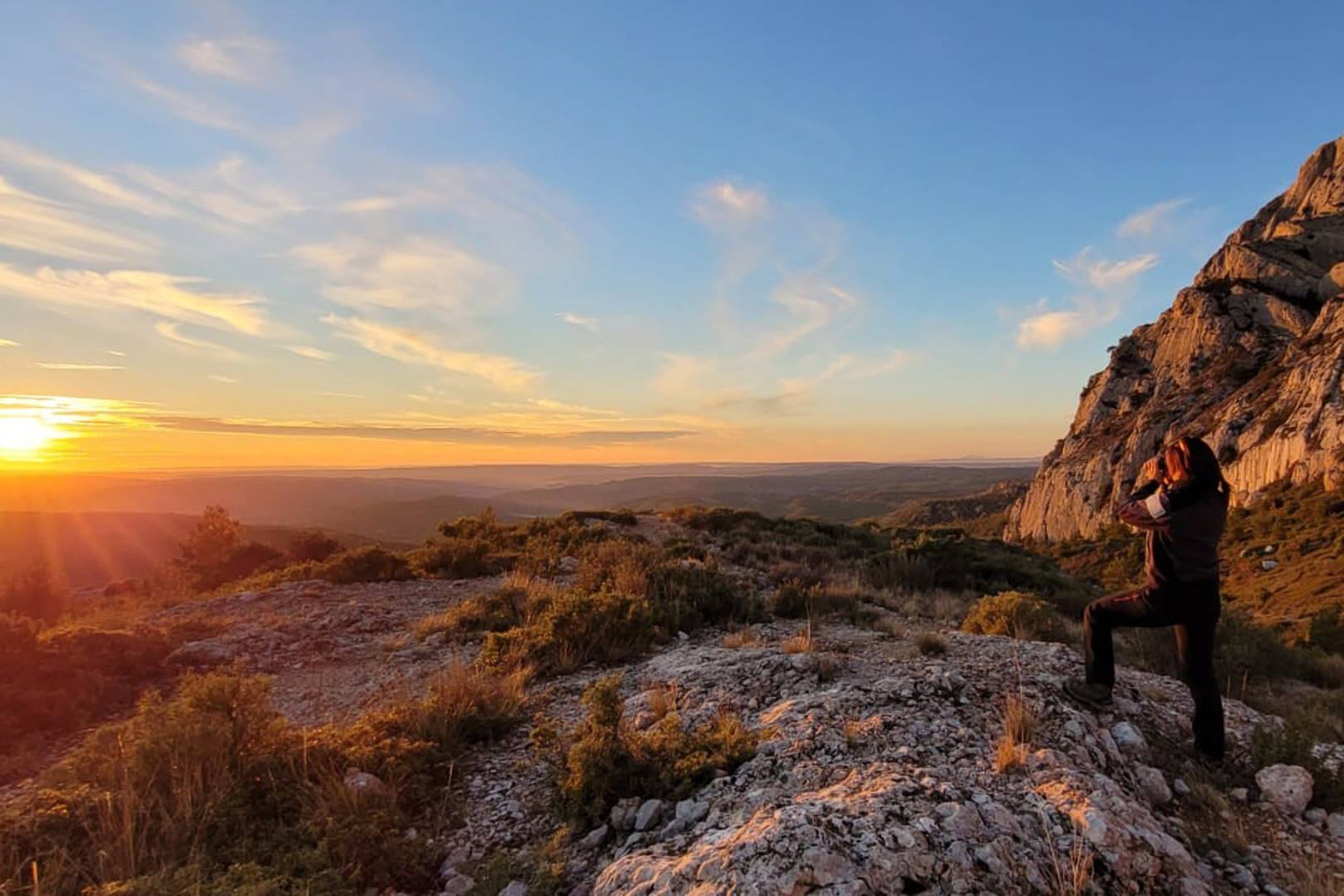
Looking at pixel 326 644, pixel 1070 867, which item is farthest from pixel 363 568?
pixel 1070 867

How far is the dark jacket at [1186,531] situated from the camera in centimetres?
440

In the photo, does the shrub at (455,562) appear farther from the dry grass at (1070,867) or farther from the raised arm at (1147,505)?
the dry grass at (1070,867)

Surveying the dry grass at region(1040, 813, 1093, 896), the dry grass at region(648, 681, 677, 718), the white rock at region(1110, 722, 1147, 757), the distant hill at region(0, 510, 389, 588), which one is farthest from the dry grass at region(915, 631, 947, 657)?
the distant hill at region(0, 510, 389, 588)

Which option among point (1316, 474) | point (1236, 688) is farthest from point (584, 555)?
point (1316, 474)

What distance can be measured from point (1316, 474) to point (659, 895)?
43276mm

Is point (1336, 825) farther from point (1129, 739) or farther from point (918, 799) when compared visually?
point (918, 799)

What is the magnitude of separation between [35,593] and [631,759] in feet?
56.1

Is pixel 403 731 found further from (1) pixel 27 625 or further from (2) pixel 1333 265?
(2) pixel 1333 265

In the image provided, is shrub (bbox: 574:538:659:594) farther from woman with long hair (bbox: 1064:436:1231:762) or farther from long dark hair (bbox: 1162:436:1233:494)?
long dark hair (bbox: 1162:436:1233:494)

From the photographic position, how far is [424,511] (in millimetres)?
128875

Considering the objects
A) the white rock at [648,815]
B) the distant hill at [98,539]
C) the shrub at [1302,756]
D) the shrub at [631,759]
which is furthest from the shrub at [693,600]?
the distant hill at [98,539]

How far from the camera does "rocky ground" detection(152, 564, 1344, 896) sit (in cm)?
279

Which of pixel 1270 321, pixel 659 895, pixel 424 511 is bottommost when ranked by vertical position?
pixel 424 511

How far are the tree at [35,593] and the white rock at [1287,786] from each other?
63.2 ft
